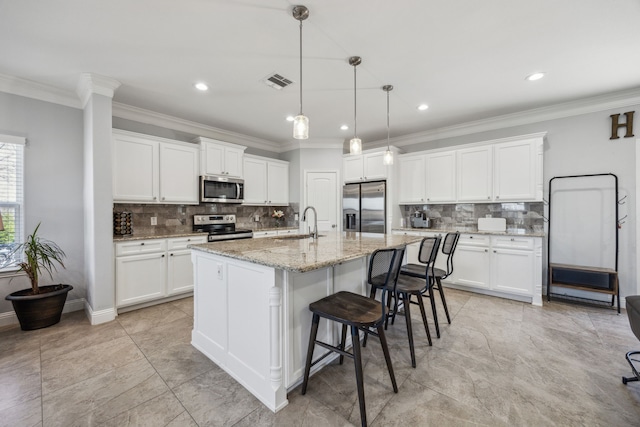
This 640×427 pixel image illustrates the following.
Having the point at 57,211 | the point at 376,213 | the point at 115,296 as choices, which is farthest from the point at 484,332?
the point at 57,211

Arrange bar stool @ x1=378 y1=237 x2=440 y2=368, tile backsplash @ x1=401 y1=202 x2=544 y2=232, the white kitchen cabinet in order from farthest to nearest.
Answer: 1. the white kitchen cabinet
2. tile backsplash @ x1=401 y1=202 x2=544 y2=232
3. bar stool @ x1=378 y1=237 x2=440 y2=368

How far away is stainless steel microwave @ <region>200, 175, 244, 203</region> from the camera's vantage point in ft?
13.7

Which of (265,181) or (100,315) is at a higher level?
(265,181)

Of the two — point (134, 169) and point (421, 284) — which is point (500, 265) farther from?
point (134, 169)

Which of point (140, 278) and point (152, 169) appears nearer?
point (140, 278)

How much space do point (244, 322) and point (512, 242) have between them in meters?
3.70

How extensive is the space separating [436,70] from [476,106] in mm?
1371

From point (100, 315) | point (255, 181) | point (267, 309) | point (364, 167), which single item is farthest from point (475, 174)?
point (100, 315)

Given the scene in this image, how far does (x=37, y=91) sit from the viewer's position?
3.01 meters

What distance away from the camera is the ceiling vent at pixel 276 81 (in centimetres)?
286

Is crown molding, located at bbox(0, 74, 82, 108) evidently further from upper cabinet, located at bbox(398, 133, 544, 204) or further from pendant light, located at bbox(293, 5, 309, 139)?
upper cabinet, located at bbox(398, 133, 544, 204)

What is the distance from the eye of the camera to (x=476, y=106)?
3695 millimetres

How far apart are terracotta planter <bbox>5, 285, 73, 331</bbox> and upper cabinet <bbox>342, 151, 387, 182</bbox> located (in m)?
4.50

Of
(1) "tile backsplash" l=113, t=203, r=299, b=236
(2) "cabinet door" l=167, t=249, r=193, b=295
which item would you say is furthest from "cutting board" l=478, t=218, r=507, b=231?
(2) "cabinet door" l=167, t=249, r=193, b=295
